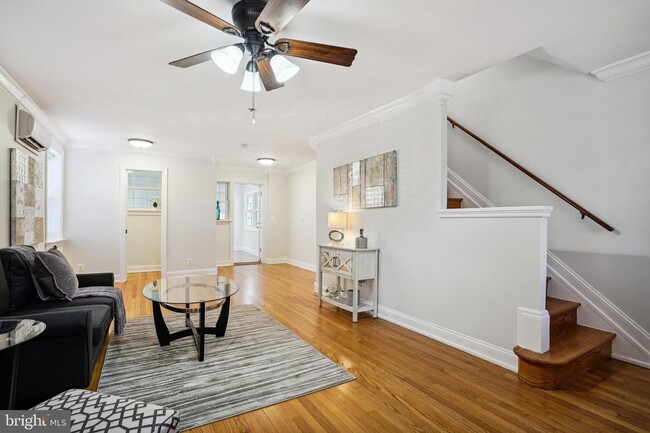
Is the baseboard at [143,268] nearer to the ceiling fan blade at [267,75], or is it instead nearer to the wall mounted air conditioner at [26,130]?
the wall mounted air conditioner at [26,130]

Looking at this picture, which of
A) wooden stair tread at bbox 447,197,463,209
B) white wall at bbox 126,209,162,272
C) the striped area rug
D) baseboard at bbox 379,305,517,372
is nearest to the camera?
the striped area rug

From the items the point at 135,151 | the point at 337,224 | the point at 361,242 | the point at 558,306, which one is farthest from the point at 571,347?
the point at 135,151

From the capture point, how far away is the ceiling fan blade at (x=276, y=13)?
1500 millimetres

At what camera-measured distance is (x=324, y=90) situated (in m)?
3.21

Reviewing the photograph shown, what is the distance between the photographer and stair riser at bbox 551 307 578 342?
263cm

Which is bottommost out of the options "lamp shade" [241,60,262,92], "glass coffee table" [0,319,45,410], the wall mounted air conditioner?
"glass coffee table" [0,319,45,410]

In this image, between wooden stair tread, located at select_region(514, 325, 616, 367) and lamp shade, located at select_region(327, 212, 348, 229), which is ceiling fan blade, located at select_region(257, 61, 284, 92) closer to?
lamp shade, located at select_region(327, 212, 348, 229)

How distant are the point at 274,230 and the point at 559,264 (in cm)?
609

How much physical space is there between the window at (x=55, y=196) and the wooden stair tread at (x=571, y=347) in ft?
20.2

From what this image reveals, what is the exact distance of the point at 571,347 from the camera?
2.47 meters

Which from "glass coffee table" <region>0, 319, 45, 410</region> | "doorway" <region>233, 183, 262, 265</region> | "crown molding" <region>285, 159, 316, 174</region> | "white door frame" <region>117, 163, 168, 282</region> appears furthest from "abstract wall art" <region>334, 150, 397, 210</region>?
"doorway" <region>233, 183, 262, 265</region>

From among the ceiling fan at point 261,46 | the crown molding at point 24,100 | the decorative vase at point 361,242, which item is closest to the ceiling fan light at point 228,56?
the ceiling fan at point 261,46

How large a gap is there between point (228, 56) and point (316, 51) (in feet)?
1.74

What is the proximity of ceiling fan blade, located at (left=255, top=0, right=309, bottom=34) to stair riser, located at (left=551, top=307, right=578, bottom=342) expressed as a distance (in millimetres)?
2841
